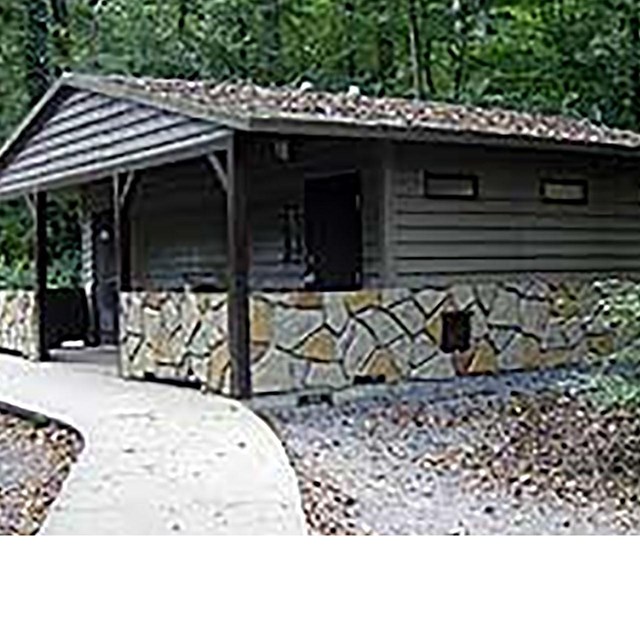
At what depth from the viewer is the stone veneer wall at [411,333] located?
436 inches

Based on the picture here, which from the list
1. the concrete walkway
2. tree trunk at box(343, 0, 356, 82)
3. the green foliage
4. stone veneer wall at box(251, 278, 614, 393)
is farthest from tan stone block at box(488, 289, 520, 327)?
tree trunk at box(343, 0, 356, 82)

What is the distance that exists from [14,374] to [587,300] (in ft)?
21.0

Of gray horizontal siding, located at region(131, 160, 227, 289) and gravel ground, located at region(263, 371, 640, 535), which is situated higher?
gray horizontal siding, located at region(131, 160, 227, 289)

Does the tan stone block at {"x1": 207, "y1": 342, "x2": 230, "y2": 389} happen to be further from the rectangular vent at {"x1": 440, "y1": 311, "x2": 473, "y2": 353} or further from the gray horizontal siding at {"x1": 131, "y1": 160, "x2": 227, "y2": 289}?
the gray horizontal siding at {"x1": 131, "y1": 160, "x2": 227, "y2": 289}

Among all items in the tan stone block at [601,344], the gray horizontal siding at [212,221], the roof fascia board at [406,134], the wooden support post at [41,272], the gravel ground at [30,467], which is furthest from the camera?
the wooden support post at [41,272]

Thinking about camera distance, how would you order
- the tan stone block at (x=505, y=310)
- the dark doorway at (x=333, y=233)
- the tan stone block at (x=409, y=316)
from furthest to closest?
the dark doorway at (x=333, y=233)
the tan stone block at (x=505, y=310)
the tan stone block at (x=409, y=316)

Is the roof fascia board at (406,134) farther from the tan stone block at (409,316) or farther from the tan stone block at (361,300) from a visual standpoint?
the tan stone block at (409,316)

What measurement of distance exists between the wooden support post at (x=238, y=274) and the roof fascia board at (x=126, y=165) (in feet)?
0.74

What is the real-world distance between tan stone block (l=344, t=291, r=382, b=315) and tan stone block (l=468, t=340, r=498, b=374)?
1320 millimetres

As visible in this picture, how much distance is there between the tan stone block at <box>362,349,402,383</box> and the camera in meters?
11.6

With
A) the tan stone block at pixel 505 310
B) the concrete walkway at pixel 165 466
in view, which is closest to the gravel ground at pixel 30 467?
the concrete walkway at pixel 165 466

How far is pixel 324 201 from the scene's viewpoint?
13305 millimetres

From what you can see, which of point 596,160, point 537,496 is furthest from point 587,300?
point 537,496

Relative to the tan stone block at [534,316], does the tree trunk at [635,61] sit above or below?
above
